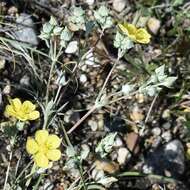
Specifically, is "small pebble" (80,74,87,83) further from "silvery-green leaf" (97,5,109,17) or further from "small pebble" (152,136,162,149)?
"silvery-green leaf" (97,5,109,17)

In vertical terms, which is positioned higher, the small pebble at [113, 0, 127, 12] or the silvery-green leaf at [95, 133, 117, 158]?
the small pebble at [113, 0, 127, 12]

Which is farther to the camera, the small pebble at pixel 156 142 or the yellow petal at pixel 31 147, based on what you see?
the small pebble at pixel 156 142

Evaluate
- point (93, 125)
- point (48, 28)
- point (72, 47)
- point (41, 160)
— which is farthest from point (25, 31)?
point (41, 160)

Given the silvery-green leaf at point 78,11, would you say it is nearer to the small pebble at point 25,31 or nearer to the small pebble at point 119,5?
the small pebble at point 25,31

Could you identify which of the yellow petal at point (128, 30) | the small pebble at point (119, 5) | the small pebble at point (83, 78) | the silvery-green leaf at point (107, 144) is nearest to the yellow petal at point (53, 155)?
the silvery-green leaf at point (107, 144)

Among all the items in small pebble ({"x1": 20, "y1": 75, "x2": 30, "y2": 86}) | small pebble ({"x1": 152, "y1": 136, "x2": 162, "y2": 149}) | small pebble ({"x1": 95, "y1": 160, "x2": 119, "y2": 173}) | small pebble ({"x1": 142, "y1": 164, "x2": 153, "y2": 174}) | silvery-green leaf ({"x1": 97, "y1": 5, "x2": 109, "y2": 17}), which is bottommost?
small pebble ({"x1": 142, "y1": 164, "x2": 153, "y2": 174})

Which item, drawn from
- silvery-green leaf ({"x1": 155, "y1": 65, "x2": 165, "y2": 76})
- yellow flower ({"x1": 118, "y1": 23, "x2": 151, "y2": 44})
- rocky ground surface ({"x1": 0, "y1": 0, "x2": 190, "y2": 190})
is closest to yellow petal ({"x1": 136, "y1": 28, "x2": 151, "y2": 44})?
yellow flower ({"x1": 118, "y1": 23, "x2": 151, "y2": 44})

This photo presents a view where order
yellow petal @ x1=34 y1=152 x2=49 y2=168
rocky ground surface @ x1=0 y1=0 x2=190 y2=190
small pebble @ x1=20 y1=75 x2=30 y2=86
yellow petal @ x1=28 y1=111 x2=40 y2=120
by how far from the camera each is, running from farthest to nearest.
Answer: small pebble @ x1=20 y1=75 x2=30 y2=86 → rocky ground surface @ x1=0 y1=0 x2=190 y2=190 → yellow petal @ x1=28 y1=111 x2=40 y2=120 → yellow petal @ x1=34 y1=152 x2=49 y2=168

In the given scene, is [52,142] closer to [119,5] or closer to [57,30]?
[57,30]
